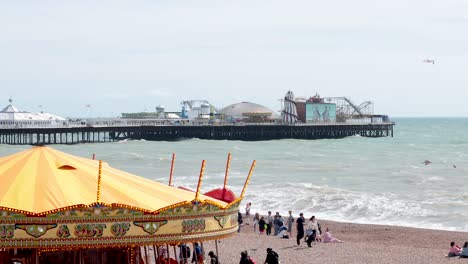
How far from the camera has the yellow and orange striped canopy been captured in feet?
38.2

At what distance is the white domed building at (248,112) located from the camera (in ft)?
372

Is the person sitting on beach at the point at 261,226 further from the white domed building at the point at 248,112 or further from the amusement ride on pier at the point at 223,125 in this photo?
the white domed building at the point at 248,112

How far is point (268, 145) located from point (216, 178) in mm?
41305

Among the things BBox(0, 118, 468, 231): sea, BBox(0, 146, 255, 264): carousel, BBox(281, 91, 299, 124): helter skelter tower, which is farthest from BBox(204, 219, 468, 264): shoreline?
BBox(281, 91, 299, 124): helter skelter tower

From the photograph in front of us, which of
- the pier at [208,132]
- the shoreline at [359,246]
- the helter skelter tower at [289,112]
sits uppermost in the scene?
the helter skelter tower at [289,112]

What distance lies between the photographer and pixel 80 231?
11.5m

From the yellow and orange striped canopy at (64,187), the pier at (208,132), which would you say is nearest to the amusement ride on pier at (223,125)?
the pier at (208,132)

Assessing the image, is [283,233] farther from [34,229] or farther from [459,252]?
[34,229]

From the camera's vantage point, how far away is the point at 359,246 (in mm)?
24641

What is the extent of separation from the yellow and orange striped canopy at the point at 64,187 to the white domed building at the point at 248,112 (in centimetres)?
9604

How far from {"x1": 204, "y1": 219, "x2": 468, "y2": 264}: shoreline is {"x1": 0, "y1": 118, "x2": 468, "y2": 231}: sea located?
2142mm

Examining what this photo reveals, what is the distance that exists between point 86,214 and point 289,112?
9658cm

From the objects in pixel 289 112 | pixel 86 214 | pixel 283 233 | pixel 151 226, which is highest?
pixel 289 112

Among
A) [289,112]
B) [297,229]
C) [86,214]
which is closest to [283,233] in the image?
[297,229]
